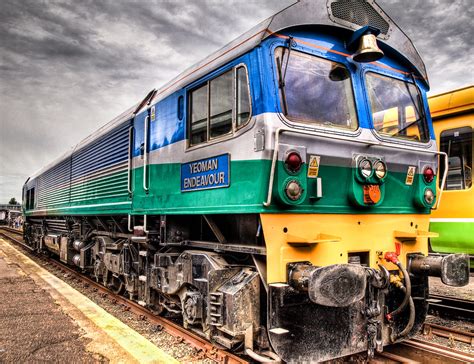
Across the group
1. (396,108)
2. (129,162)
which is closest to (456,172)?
(396,108)

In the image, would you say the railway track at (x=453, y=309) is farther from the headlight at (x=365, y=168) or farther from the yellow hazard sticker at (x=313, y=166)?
the yellow hazard sticker at (x=313, y=166)

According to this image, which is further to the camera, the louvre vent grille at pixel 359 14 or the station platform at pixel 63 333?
the louvre vent grille at pixel 359 14

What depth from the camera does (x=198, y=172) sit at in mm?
5043

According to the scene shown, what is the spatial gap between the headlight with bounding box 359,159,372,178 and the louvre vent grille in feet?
5.07

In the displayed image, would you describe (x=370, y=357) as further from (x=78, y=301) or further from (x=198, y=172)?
(x=78, y=301)

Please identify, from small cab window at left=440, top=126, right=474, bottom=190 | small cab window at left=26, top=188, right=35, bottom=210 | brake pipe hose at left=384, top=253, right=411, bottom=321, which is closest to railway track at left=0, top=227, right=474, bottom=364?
brake pipe hose at left=384, top=253, right=411, bottom=321

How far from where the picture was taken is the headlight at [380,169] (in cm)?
470

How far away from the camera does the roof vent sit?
4.69 meters

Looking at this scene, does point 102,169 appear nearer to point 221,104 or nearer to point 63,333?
point 63,333

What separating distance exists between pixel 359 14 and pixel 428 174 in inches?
80.8

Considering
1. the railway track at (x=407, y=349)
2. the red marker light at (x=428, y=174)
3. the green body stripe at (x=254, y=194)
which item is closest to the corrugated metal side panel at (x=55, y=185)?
the green body stripe at (x=254, y=194)

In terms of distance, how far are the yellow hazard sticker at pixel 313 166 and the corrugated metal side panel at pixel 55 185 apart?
29.5ft

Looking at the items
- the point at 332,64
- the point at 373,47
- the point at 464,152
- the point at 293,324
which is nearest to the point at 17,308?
the point at 293,324

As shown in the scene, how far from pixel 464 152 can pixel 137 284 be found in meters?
6.01
